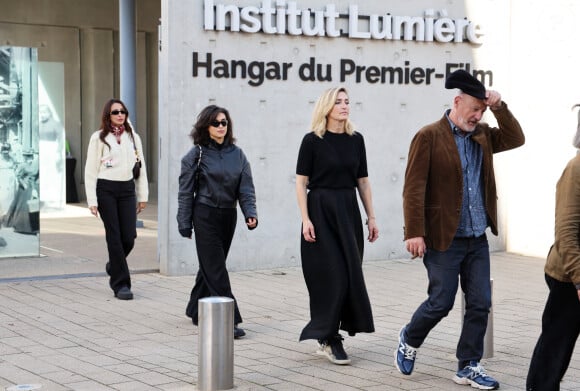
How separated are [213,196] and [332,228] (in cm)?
126

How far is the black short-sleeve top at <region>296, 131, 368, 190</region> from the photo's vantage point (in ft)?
25.7

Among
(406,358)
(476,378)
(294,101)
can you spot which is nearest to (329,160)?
(406,358)

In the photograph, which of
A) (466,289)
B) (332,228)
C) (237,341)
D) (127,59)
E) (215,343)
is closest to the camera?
(215,343)

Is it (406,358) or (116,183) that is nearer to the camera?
(406,358)

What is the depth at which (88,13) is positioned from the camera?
22.7 metres

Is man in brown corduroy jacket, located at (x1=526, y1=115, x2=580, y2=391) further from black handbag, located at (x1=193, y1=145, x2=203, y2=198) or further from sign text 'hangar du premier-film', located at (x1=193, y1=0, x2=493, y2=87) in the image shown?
sign text 'hangar du premier-film', located at (x1=193, y1=0, x2=493, y2=87)

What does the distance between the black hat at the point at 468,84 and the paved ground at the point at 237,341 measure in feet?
6.13

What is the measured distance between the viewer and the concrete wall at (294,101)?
12.1m

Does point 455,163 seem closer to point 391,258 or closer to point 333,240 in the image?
point 333,240

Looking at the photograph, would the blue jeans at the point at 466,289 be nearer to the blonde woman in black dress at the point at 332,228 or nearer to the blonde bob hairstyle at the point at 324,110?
the blonde woman in black dress at the point at 332,228

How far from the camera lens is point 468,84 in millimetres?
6836

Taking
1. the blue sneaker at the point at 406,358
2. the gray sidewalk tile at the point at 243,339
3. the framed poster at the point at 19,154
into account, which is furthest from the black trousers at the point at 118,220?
the blue sneaker at the point at 406,358

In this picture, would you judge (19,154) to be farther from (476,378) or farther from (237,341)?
(476,378)

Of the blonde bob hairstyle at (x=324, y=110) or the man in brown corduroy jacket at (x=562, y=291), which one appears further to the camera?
the blonde bob hairstyle at (x=324, y=110)
